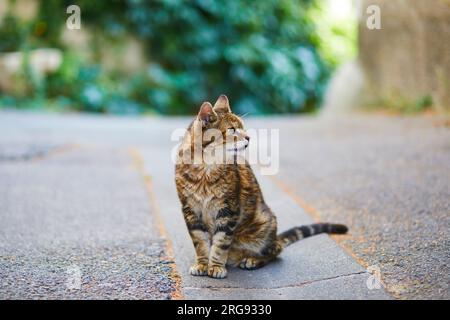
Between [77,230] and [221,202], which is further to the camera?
[77,230]

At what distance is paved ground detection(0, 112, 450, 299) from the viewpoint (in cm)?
285

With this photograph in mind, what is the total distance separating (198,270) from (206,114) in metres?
0.80

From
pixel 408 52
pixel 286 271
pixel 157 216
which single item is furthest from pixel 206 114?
pixel 408 52

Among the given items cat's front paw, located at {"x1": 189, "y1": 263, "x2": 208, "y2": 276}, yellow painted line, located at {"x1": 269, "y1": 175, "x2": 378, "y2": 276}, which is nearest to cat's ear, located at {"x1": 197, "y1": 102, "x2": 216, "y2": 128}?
cat's front paw, located at {"x1": 189, "y1": 263, "x2": 208, "y2": 276}

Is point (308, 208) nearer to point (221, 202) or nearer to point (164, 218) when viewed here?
point (164, 218)

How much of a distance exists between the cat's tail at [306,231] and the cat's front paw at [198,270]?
516mm

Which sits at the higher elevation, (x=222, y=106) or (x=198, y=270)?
(x=222, y=106)

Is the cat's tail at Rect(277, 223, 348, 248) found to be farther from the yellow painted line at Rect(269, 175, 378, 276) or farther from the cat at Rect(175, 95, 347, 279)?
the cat at Rect(175, 95, 347, 279)

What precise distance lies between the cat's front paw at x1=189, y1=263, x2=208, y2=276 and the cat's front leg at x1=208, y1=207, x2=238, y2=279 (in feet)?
0.09

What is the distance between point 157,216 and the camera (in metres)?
4.34

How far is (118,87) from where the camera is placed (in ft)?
38.1

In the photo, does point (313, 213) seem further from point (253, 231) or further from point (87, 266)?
point (87, 266)

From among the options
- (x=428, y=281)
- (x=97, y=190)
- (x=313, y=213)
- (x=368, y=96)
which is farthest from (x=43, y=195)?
(x=368, y=96)

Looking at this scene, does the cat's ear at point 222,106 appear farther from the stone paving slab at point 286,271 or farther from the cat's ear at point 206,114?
the stone paving slab at point 286,271
